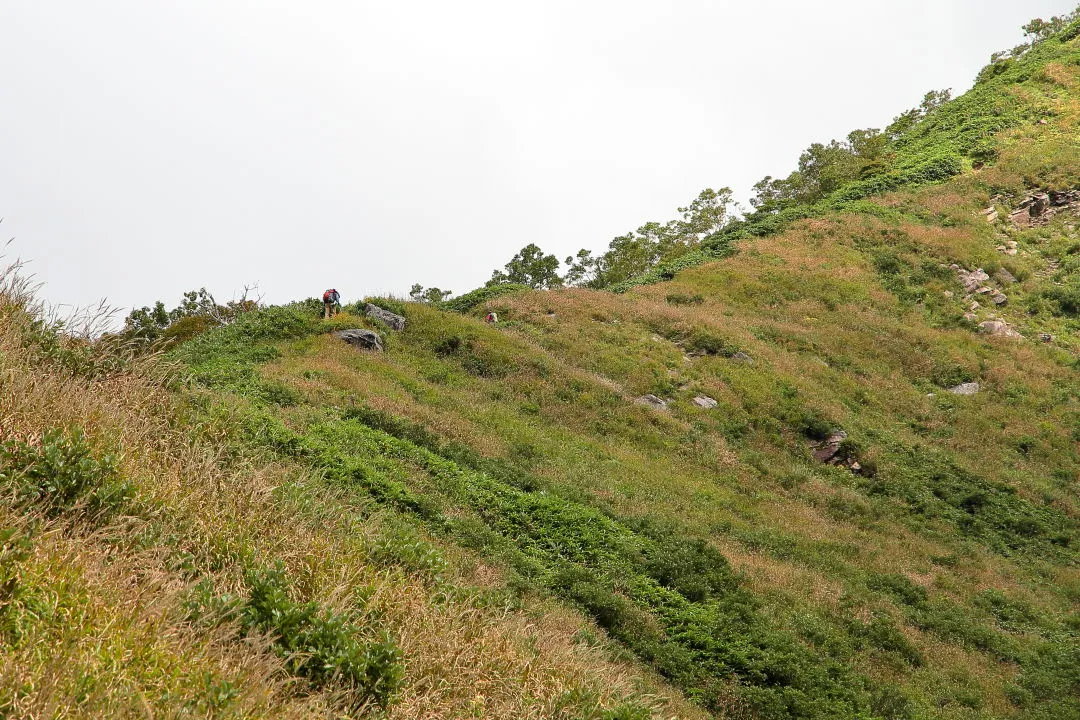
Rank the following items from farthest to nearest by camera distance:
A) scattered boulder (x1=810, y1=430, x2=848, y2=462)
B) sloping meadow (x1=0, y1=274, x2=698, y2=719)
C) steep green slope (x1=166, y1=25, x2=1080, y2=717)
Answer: scattered boulder (x1=810, y1=430, x2=848, y2=462) → steep green slope (x1=166, y1=25, x2=1080, y2=717) → sloping meadow (x1=0, y1=274, x2=698, y2=719)

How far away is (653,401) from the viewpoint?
2452 cm

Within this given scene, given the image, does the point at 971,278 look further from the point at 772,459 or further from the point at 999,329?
the point at 772,459

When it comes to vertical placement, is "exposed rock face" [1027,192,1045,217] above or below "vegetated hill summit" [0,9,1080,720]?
above

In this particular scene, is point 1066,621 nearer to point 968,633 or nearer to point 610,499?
point 968,633

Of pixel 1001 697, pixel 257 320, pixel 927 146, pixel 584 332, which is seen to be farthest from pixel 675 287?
pixel 927 146

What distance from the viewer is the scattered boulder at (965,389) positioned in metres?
27.4

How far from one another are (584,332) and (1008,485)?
Answer: 54.9 ft

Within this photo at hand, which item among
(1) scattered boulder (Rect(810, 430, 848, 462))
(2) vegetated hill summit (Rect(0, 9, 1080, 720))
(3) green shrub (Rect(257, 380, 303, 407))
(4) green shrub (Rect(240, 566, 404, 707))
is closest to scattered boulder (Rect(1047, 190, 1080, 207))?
(2) vegetated hill summit (Rect(0, 9, 1080, 720))

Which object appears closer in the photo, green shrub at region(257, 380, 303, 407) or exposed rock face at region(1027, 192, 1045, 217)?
green shrub at region(257, 380, 303, 407)

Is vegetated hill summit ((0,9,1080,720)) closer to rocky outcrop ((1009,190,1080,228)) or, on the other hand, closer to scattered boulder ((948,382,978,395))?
scattered boulder ((948,382,978,395))

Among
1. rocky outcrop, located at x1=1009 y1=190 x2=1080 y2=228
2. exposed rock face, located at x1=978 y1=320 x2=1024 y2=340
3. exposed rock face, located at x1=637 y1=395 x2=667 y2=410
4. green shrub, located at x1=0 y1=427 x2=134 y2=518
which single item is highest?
rocky outcrop, located at x1=1009 y1=190 x2=1080 y2=228

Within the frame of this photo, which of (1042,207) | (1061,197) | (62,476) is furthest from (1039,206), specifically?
(62,476)

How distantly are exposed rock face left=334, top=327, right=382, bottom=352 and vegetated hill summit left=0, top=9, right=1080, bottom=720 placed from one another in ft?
3.53

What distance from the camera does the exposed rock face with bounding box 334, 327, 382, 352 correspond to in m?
22.7
